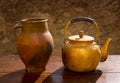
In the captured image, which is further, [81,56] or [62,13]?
[62,13]

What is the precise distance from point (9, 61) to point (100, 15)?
1.53 m

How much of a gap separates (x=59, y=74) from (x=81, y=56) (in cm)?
14

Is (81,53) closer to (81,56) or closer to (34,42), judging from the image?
(81,56)

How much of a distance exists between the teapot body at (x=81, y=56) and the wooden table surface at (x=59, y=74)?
35 millimetres

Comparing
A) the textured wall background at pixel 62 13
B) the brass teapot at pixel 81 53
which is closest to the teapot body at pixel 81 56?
the brass teapot at pixel 81 53

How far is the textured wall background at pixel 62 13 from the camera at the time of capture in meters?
2.64

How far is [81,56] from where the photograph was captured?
43.8 inches

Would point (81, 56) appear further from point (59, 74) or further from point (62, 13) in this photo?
point (62, 13)

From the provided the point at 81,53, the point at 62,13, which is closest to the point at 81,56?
the point at 81,53

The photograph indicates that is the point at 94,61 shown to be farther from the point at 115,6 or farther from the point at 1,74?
the point at 115,6

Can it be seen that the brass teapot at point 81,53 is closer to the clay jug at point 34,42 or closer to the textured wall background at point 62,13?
the clay jug at point 34,42

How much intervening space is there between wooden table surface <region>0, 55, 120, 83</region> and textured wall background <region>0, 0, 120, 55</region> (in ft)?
4.51

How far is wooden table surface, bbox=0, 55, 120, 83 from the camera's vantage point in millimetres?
1072

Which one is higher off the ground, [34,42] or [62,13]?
[34,42]
